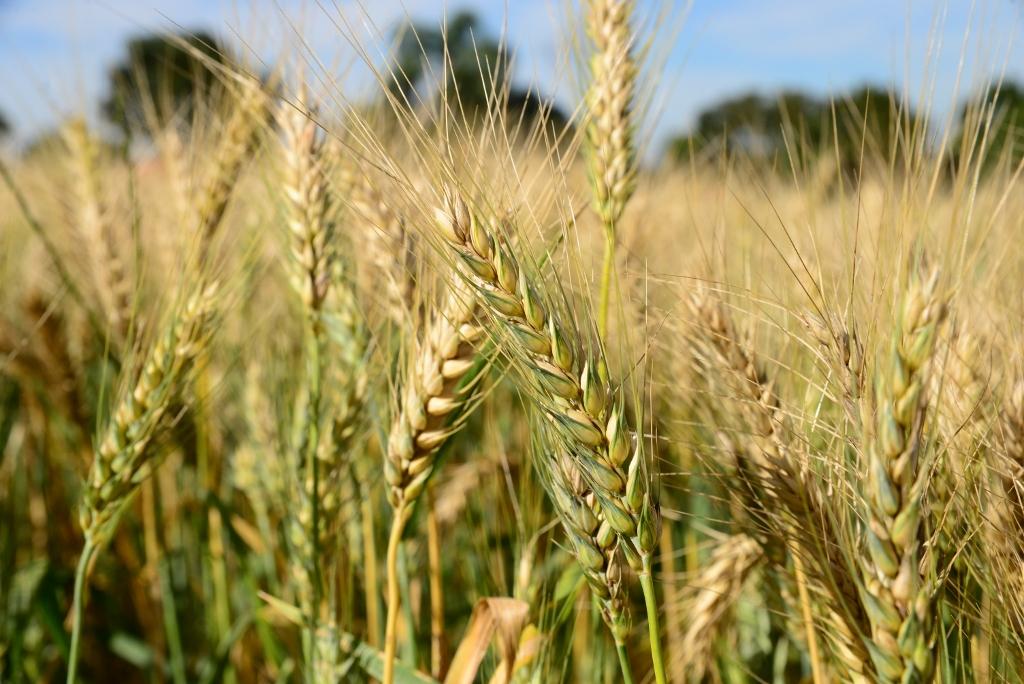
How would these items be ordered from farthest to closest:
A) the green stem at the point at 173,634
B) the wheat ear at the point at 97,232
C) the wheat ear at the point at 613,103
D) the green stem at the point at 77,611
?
the wheat ear at the point at 97,232 < the green stem at the point at 173,634 < the wheat ear at the point at 613,103 < the green stem at the point at 77,611

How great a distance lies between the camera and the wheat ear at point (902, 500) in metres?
0.64

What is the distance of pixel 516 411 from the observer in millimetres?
2291

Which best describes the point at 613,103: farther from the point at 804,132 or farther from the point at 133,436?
the point at 133,436

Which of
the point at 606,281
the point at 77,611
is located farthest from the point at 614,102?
the point at 77,611

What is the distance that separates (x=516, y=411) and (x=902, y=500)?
→ 1665mm

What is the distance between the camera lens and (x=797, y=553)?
2.86 feet

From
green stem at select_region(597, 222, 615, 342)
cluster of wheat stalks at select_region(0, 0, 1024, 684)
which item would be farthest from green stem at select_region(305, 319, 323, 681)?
green stem at select_region(597, 222, 615, 342)

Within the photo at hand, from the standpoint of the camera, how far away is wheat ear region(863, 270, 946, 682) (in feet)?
2.11

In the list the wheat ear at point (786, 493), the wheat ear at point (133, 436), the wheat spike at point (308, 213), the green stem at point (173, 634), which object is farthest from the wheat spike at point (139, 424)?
the wheat ear at point (786, 493)

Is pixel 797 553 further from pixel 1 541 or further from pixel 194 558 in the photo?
pixel 194 558

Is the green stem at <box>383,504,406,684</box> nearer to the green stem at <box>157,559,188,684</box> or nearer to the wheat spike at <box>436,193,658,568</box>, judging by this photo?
the wheat spike at <box>436,193,658,568</box>

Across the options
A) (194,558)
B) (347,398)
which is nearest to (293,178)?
(347,398)

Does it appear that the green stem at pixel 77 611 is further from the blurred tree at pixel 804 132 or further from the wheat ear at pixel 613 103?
the blurred tree at pixel 804 132

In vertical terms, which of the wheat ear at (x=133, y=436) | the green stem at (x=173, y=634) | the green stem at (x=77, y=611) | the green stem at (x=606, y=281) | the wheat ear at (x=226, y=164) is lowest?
the green stem at (x=173, y=634)
